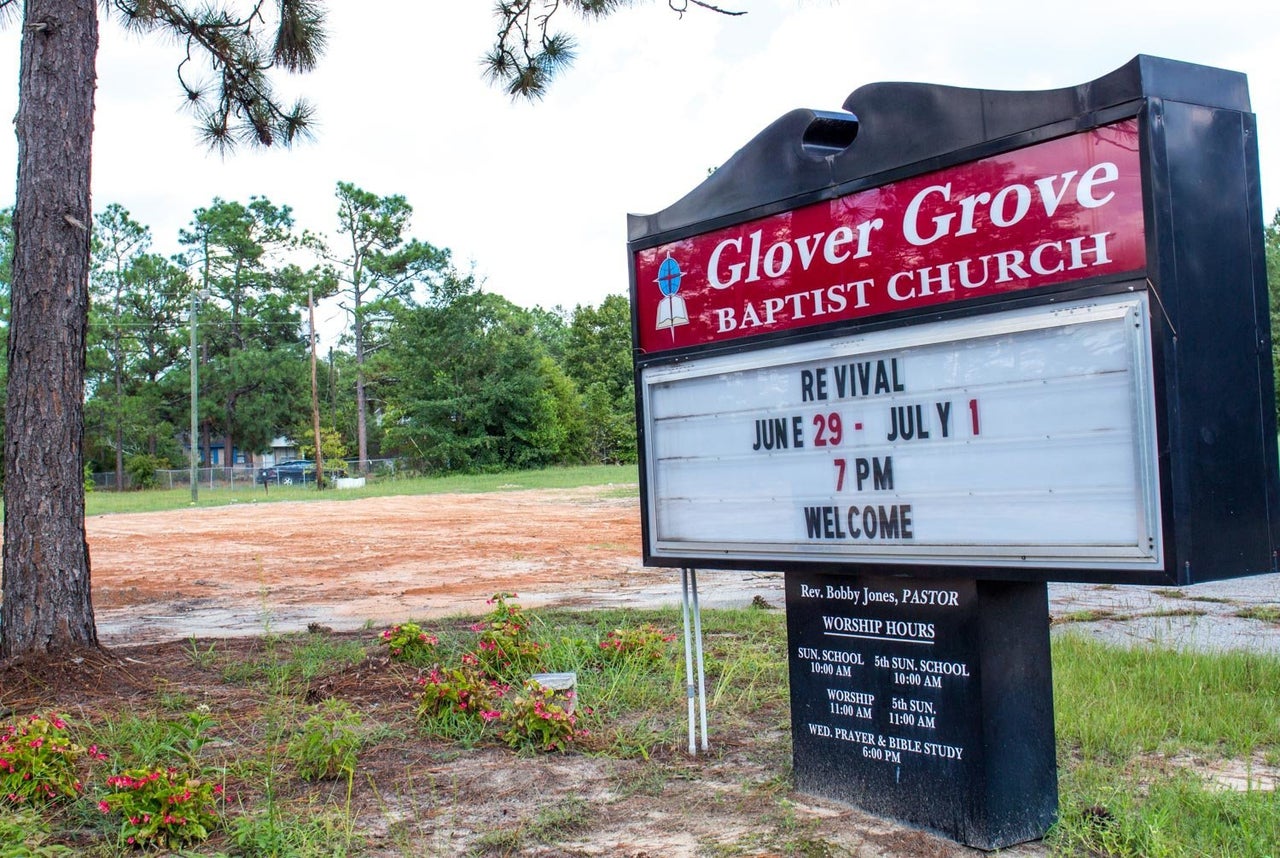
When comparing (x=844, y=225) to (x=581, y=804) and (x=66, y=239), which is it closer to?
(x=581, y=804)

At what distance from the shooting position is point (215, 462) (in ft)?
282

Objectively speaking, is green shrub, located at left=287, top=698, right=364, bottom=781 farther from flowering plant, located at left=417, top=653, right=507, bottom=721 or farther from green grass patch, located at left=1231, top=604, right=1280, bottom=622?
green grass patch, located at left=1231, top=604, right=1280, bottom=622

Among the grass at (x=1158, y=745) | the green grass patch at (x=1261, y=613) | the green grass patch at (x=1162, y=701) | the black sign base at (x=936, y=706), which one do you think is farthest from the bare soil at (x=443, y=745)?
the green grass patch at (x=1261, y=613)

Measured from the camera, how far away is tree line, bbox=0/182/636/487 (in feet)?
195

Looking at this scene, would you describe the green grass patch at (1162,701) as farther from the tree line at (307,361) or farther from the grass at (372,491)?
the tree line at (307,361)

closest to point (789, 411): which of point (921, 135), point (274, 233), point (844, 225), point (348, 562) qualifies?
A: point (844, 225)

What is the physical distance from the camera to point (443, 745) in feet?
16.7

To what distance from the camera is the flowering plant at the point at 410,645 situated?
6578 mm

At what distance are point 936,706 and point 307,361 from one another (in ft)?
229

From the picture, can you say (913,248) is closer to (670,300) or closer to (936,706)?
(670,300)

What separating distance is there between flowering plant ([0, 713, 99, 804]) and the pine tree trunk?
2341 mm

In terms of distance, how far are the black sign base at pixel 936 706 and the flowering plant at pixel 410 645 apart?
9.81ft

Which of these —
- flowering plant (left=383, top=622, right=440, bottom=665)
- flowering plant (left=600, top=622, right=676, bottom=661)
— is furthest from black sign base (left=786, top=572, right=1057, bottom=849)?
flowering plant (left=383, top=622, right=440, bottom=665)

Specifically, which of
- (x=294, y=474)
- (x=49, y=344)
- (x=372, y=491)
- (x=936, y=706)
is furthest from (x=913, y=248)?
(x=294, y=474)
